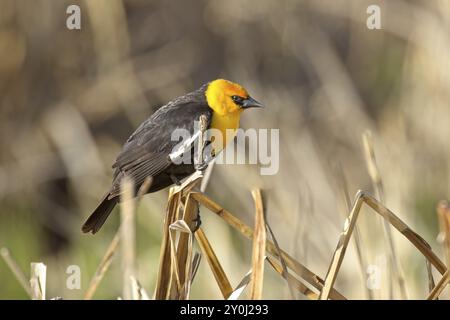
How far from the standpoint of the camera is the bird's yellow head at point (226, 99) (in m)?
3.12

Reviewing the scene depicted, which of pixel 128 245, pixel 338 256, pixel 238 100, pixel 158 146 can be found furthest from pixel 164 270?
pixel 238 100

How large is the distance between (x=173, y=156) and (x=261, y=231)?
3.57ft

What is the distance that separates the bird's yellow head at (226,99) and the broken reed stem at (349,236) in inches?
42.5

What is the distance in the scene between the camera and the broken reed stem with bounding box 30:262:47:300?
216 centimetres

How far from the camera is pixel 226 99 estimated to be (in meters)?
3.14

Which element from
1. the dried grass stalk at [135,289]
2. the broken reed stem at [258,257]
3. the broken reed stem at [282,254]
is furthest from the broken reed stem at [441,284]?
the dried grass stalk at [135,289]

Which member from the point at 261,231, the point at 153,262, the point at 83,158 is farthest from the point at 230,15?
the point at 261,231

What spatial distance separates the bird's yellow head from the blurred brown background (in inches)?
53.3

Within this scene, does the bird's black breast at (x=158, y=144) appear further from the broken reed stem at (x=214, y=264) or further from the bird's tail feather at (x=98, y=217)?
the broken reed stem at (x=214, y=264)

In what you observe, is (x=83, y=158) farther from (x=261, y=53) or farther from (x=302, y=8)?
(x=302, y=8)

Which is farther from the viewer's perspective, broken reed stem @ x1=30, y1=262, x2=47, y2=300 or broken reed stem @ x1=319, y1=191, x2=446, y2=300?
broken reed stem @ x1=30, y1=262, x2=47, y2=300

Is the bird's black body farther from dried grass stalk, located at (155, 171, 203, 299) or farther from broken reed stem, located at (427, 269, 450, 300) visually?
broken reed stem, located at (427, 269, 450, 300)

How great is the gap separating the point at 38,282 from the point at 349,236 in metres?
0.78

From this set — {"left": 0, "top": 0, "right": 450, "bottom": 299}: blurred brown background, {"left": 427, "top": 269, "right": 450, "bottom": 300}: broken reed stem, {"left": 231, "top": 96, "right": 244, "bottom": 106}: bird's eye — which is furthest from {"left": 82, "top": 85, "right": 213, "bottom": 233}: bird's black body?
{"left": 0, "top": 0, "right": 450, "bottom": 299}: blurred brown background
